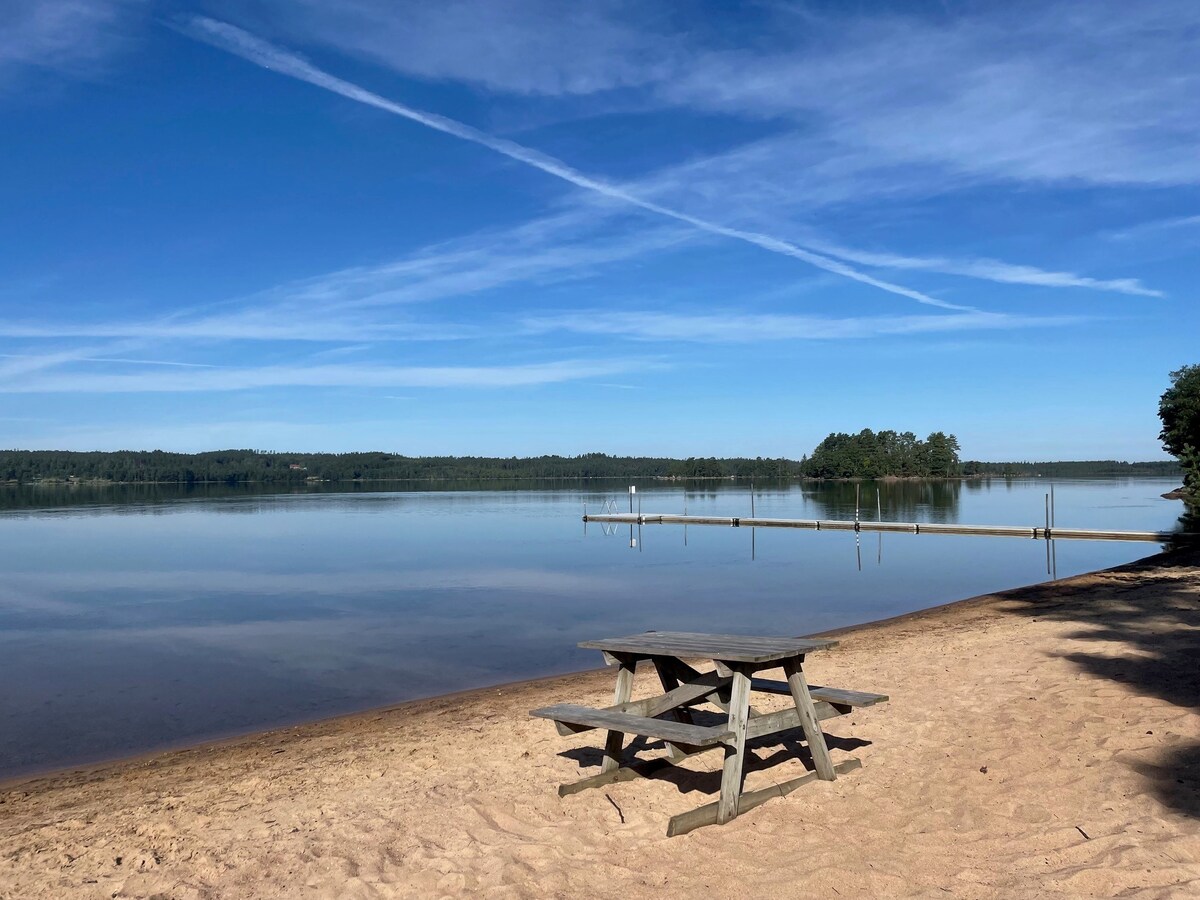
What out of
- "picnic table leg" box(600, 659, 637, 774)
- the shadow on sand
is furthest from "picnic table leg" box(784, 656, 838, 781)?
"picnic table leg" box(600, 659, 637, 774)

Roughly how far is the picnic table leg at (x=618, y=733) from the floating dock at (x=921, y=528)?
3083cm

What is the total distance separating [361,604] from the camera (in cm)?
1862

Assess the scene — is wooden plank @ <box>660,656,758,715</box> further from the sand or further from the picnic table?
the sand

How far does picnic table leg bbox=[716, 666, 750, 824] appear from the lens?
512 centimetres

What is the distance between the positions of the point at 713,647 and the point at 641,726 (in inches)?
25.6

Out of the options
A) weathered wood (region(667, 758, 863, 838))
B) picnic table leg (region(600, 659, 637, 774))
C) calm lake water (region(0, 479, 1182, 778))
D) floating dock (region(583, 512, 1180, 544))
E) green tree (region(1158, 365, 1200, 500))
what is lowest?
calm lake water (region(0, 479, 1182, 778))

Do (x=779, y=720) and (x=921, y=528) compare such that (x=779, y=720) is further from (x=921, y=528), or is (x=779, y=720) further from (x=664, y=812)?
(x=921, y=528)

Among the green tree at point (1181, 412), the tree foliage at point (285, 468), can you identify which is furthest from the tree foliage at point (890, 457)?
the green tree at point (1181, 412)

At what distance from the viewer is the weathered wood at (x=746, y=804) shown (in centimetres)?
497

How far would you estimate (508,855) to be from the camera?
4738 millimetres

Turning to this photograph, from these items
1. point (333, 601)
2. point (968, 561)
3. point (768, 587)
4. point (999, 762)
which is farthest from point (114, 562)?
point (999, 762)

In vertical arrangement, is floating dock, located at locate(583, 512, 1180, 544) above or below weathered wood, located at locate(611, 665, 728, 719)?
below

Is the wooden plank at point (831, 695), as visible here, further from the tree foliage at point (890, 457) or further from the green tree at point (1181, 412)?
the tree foliage at point (890, 457)

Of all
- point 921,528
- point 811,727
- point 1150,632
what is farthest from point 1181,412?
point 811,727
